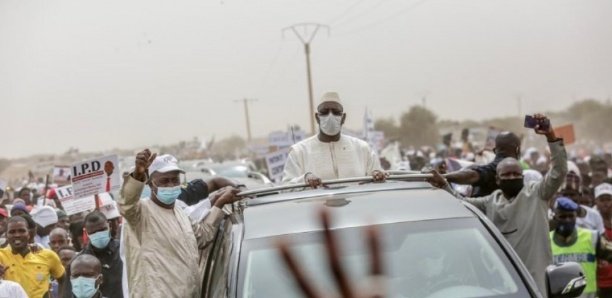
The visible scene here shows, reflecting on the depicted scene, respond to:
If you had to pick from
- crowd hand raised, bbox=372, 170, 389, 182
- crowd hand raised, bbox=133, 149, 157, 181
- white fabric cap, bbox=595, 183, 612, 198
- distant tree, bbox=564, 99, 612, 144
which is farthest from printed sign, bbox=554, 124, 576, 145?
distant tree, bbox=564, 99, 612, 144

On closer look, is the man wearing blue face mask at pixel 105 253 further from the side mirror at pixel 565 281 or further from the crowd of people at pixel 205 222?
the side mirror at pixel 565 281

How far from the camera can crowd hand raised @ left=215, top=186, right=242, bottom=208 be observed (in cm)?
468

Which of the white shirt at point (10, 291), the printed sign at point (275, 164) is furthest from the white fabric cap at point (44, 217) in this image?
the printed sign at point (275, 164)

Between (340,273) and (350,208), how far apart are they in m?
2.68

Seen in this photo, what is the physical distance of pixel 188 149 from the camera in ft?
209

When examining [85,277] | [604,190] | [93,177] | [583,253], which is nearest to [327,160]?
[85,277]

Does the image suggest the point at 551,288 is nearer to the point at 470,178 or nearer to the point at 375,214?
the point at 375,214

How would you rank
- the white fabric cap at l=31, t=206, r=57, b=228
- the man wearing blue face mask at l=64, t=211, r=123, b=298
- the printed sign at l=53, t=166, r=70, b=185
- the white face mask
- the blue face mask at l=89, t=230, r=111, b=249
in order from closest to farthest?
the white face mask → the man wearing blue face mask at l=64, t=211, r=123, b=298 → the blue face mask at l=89, t=230, r=111, b=249 → the white fabric cap at l=31, t=206, r=57, b=228 → the printed sign at l=53, t=166, r=70, b=185

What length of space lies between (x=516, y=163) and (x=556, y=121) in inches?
2874

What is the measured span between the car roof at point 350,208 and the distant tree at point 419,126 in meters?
72.9

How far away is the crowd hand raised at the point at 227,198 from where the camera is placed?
15.3 feet

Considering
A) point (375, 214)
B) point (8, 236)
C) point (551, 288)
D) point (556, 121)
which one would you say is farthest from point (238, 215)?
point (556, 121)

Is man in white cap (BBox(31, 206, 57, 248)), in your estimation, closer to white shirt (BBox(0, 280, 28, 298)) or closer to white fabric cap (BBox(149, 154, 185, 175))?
white shirt (BBox(0, 280, 28, 298))

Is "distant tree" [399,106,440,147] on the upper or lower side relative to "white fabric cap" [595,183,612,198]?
lower
